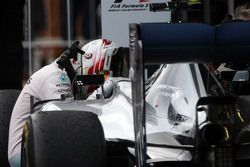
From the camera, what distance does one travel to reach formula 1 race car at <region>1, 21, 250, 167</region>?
3.56 m

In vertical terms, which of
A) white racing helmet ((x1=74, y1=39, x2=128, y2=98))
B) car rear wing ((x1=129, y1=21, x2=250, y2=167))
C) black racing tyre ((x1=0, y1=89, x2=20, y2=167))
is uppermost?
car rear wing ((x1=129, y1=21, x2=250, y2=167))

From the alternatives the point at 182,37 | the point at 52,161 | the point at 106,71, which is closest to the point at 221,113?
the point at 182,37

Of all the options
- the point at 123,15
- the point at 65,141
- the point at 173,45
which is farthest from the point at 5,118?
the point at 123,15

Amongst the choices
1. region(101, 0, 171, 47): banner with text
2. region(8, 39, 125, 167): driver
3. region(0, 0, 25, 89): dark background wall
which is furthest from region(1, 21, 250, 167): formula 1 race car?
region(0, 0, 25, 89): dark background wall

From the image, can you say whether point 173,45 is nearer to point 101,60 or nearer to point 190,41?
point 190,41

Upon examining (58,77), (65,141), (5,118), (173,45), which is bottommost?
(5,118)

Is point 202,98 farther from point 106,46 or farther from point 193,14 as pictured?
point 193,14

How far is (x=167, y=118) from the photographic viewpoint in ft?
13.4

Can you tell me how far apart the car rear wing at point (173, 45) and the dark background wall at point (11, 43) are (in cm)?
734

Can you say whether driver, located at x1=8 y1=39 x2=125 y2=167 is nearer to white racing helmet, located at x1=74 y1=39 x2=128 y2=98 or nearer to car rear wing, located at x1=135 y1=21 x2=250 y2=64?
white racing helmet, located at x1=74 y1=39 x2=128 y2=98

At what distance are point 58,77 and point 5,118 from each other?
1.85ft

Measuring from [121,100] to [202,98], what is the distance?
0.93 meters

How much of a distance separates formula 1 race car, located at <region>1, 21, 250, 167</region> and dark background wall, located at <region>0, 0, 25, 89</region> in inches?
254

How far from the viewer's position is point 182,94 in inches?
161
